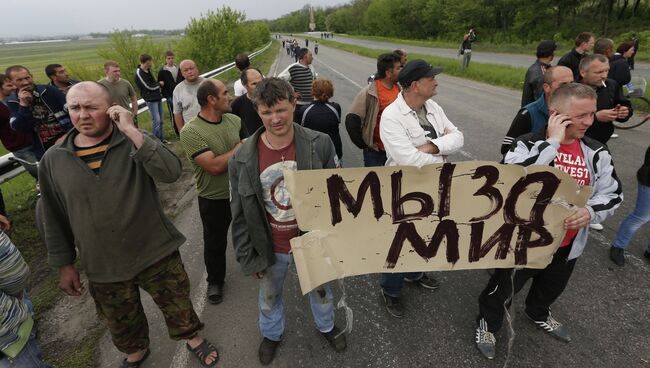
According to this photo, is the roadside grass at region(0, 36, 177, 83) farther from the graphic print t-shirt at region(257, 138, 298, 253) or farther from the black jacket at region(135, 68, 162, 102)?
the graphic print t-shirt at region(257, 138, 298, 253)

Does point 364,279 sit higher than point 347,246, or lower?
lower

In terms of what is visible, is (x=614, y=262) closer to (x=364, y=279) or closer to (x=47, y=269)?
(x=364, y=279)

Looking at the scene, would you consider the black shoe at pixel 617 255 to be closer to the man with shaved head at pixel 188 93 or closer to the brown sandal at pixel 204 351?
the brown sandal at pixel 204 351

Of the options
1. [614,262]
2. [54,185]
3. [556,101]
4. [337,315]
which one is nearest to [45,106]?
[54,185]

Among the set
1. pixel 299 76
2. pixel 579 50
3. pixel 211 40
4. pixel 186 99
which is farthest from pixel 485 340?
pixel 211 40

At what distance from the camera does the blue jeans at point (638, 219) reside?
317cm

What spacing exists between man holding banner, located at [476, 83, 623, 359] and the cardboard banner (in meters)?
0.14

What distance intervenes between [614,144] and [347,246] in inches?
284

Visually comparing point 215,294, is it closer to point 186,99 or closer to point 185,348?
point 185,348

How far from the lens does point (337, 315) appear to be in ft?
9.42

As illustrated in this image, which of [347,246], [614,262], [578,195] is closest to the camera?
[578,195]

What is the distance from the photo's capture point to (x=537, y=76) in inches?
182

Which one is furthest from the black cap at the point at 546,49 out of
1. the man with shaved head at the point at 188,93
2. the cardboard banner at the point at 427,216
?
the man with shaved head at the point at 188,93

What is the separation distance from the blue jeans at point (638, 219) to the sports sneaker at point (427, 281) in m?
1.99
